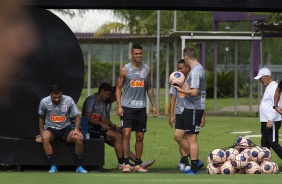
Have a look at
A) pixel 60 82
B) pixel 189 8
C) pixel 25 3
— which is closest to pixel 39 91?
pixel 60 82

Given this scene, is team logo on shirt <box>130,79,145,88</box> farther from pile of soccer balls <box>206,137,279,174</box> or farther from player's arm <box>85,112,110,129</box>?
pile of soccer balls <box>206,137,279,174</box>

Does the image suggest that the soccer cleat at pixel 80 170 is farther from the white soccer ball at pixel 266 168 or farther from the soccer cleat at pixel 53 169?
the white soccer ball at pixel 266 168

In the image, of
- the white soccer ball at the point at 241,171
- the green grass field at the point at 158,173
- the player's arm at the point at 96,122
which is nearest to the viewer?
the green grass field at the point at 158,173

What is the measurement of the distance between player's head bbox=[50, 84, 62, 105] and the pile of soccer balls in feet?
8.53

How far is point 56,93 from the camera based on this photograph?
16.0 metres

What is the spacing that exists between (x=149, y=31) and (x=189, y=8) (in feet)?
112

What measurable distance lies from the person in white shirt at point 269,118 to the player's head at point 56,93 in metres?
3.58

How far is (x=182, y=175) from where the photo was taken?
15578 millimetres

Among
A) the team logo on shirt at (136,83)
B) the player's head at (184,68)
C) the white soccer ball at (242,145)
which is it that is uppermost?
the player's head at (184,68)

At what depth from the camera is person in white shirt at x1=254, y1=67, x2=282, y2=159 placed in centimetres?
1716

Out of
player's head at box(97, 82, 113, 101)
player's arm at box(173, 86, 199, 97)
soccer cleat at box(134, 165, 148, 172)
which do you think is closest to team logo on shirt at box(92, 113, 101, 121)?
player's head at box(97, 82, 113, 101)

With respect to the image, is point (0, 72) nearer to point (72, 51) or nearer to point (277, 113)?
point (72, 51)

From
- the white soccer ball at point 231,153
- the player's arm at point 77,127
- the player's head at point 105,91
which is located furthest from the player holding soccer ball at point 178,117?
the player's arm at point 77,127

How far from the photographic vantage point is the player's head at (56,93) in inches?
628
